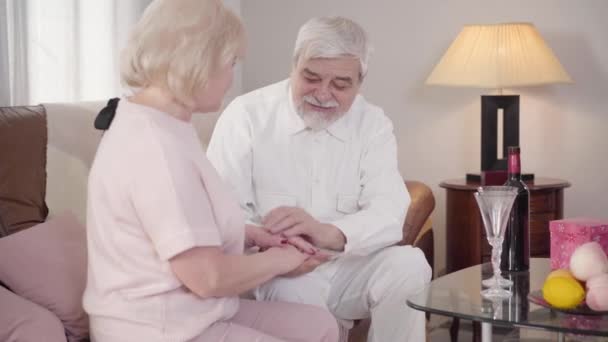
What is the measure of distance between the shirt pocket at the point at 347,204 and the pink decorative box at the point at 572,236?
0.61 m

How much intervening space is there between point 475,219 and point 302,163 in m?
1.18

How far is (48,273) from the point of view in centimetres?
216

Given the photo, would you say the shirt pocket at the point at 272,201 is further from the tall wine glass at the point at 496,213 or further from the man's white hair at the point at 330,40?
the tall wine glass at the point at 496,213

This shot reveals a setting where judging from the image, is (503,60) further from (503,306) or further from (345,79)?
(503,306)

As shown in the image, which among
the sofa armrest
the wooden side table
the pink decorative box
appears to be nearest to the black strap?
the pink decorative box

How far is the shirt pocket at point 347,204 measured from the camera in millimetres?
2881

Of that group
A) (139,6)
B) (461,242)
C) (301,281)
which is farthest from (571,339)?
(139,6)

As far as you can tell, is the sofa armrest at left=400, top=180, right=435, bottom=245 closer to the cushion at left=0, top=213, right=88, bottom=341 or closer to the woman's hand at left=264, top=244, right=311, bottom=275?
the woman's hand at left=264, top=244, right=311, bottom=275

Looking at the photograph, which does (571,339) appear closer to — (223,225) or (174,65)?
(223,225)

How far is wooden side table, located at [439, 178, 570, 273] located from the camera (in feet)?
12.5

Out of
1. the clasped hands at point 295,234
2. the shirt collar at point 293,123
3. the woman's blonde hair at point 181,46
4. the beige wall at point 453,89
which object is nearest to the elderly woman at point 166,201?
the woman's blonde hair at point 181,46

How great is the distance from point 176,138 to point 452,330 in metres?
2.34

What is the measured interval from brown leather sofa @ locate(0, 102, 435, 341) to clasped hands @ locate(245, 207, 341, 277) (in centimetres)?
41

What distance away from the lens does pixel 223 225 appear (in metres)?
1.96
